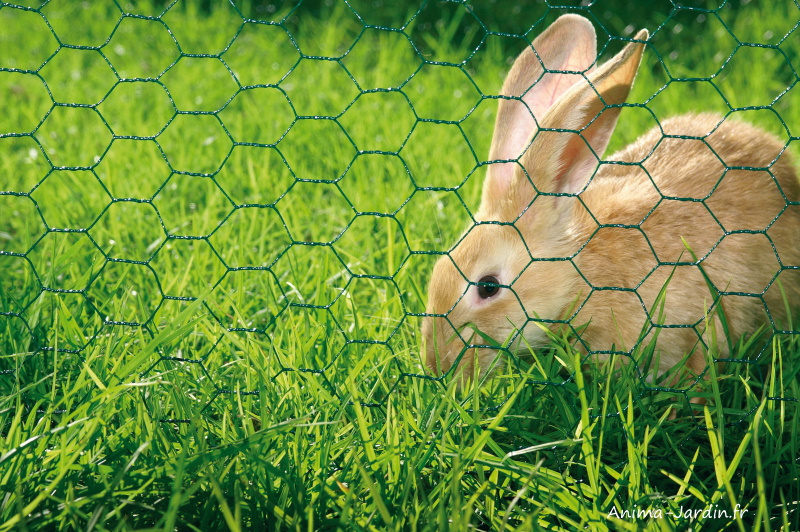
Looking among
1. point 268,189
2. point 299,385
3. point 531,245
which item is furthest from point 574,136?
point 268,189

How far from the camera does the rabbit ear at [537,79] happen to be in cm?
262

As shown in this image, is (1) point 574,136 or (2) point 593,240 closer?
(1) point 574,136

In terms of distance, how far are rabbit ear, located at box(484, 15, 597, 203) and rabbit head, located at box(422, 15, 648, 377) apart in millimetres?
28

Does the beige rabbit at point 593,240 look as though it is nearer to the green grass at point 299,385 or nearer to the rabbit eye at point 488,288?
the rabbit eye at point 488,288

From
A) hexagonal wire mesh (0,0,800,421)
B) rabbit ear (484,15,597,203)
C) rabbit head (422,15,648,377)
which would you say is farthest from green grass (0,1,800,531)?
rabbit ear (484,15,597,203)

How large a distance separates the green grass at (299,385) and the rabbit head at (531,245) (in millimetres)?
132

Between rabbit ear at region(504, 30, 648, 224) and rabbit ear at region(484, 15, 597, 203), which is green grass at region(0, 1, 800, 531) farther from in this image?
rabbit ear at region(484, 15, 597, 203)

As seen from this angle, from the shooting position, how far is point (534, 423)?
2051 millimetres

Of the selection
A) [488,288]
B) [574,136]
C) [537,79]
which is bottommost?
[488,288]

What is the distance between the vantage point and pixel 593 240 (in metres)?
2.52

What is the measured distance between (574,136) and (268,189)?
4.45ft

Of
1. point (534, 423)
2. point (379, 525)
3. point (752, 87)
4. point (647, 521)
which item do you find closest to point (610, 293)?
point (534, 423)

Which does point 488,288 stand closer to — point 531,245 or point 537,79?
point 531,245

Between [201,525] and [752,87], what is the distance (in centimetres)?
368
